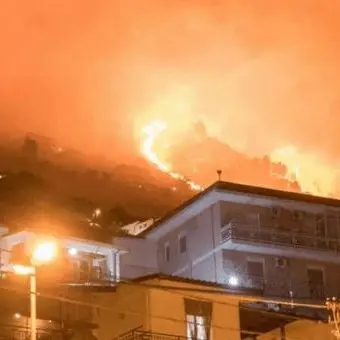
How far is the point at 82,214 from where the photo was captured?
245 feet

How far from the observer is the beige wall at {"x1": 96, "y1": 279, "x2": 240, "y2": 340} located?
1470 inches

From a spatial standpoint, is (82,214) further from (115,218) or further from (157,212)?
(157,212)

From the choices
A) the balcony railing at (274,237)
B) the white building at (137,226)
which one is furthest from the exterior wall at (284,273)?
the white building at (137,226)

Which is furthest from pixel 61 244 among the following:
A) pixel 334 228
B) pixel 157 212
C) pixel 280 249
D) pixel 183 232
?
pixel 157 212

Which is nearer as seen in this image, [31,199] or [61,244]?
[61,244]

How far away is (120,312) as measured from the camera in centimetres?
3781

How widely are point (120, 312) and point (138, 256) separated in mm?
21595

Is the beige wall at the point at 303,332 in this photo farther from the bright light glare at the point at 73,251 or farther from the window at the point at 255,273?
the bright light glare at the point at 73,251

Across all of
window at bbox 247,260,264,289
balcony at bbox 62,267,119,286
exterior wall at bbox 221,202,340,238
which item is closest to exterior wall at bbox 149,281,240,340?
balcony at bbox 62,267,119,286

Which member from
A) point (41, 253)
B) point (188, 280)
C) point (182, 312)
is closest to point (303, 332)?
point (188, 280)

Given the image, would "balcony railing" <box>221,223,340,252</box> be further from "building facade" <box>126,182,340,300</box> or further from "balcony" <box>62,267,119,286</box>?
"balcony" <box>62,267,119,286</box>

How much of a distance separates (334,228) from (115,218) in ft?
80.4

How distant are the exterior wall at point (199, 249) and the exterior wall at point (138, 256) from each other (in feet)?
4.72

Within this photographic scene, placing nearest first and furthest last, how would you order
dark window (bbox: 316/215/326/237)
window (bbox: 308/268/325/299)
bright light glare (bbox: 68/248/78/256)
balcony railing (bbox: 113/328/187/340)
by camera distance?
balcony railing (bbox: 113/328/187/340) → bright light glare (bbox: 68/248/78/256) → window (bbox: 308/268/325/299) → dark window (bbox: 316/215/326/237)
